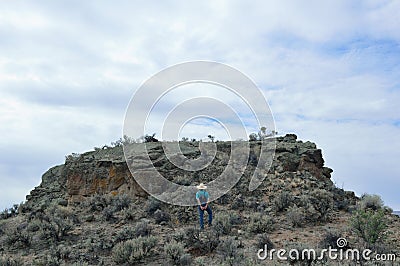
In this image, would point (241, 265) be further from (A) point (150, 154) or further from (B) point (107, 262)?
(A) point (150, 154)

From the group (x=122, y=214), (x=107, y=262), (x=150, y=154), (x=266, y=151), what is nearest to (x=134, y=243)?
(x=107, y=262)

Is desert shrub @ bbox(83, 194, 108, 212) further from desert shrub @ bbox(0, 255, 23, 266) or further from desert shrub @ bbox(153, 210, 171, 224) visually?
desert shrub @ bbox(0, 255, 23, 266)

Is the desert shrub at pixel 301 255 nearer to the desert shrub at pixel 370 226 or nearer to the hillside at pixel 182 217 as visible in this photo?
the hillside at pixel 182 217

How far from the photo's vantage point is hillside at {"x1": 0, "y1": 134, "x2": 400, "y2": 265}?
10.5 m

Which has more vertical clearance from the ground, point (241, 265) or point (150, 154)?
point (150, 154)

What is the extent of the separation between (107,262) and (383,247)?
7537mm

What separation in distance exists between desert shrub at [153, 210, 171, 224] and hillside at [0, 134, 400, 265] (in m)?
0.04

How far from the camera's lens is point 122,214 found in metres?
14.8

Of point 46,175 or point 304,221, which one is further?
point 46,175

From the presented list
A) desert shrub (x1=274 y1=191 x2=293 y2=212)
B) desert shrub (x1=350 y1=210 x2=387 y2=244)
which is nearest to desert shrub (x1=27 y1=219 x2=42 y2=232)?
desert shrub (x1=274 y1=191 x2=293 y2=212)

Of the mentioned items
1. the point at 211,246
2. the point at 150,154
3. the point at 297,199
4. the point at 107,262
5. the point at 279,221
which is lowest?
the point at 107,262

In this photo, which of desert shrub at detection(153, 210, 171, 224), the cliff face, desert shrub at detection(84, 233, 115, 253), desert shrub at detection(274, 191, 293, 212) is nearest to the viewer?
desert shrub at detection(84, 233, 115, 253)

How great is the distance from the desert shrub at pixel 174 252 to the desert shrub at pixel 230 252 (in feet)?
3.56

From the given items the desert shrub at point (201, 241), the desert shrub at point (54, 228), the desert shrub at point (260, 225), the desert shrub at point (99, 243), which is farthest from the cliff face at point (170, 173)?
the desert shrub at point (201, 241)
